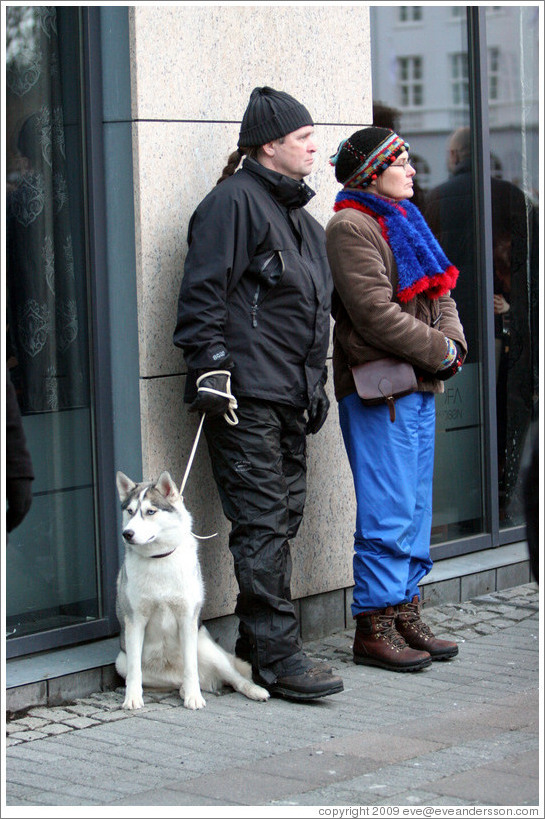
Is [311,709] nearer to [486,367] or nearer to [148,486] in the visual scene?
[148,486]

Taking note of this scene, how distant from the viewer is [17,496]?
3498mm

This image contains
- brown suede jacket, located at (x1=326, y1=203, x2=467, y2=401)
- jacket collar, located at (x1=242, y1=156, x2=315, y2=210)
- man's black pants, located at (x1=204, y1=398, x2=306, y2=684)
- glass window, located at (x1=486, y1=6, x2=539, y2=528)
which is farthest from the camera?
glass window, located at (x1=486, y1=6, x2=539, y2=528)

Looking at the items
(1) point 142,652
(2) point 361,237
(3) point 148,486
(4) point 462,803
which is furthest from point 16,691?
(2) point 361,237

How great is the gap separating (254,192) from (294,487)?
1.31m

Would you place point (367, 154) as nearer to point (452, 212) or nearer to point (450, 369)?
point (450, 369)

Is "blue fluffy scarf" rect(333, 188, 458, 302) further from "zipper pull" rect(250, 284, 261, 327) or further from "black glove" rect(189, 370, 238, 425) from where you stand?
"black glove" rect(189, 370, 238, 425)

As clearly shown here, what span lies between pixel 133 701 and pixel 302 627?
1.42 m

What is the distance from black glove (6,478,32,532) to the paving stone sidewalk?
124cm

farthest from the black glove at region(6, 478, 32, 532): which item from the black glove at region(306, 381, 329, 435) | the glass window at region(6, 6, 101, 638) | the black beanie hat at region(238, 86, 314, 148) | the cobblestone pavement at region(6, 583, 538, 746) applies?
the black beanie hat at region(238, 86, 314, 148)

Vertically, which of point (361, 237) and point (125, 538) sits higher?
point (361, 237)

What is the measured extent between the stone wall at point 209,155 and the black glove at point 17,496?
2.23m

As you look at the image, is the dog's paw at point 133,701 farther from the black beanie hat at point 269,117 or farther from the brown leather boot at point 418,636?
the black beanie hat at point 269,117

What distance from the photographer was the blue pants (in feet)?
19.7

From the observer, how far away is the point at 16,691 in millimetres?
5273
